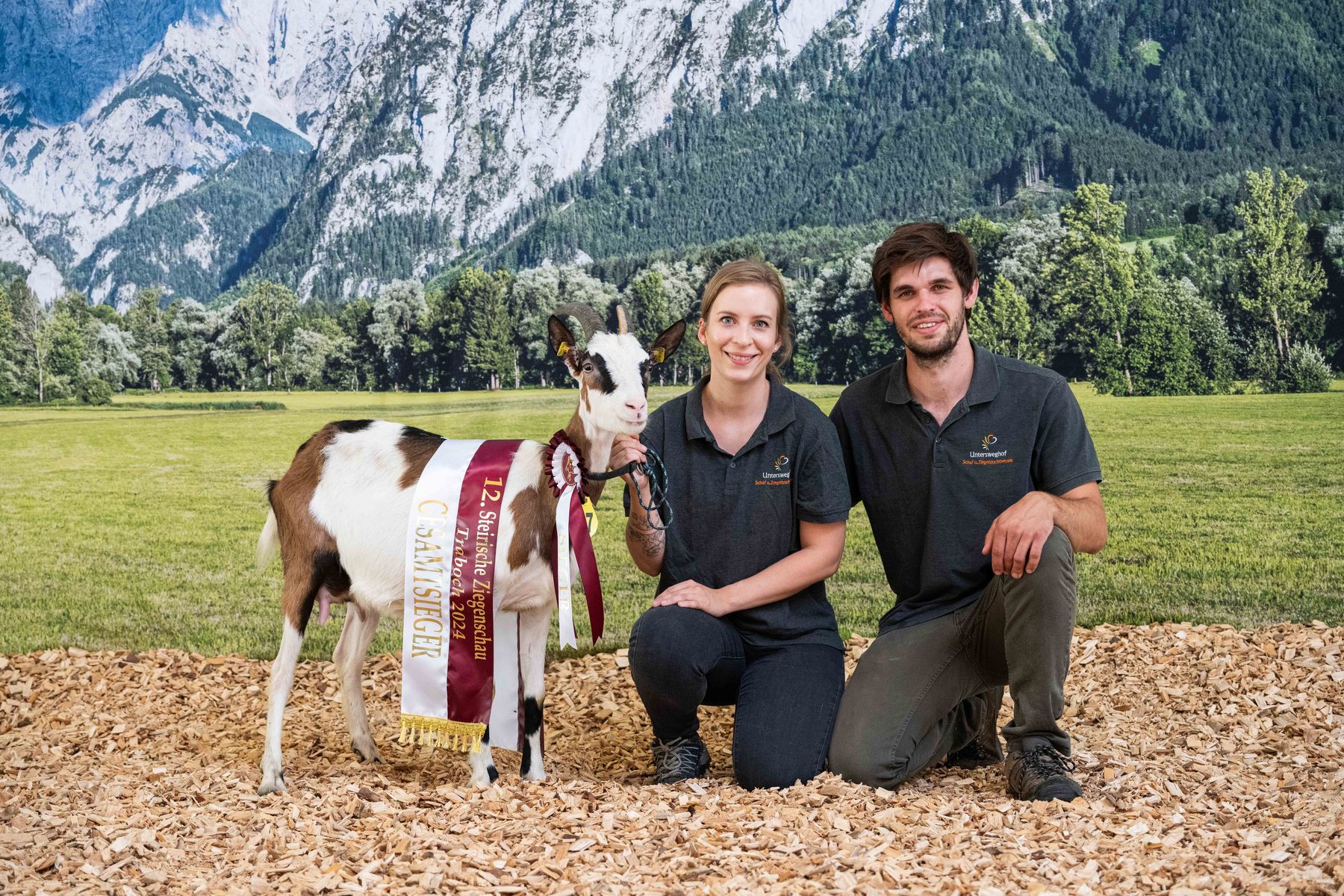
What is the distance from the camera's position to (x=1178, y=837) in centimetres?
285

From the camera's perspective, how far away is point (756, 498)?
359cm

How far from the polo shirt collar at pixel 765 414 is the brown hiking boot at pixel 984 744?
1.24 m

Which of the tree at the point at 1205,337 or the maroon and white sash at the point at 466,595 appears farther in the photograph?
the tree at the point at 1205,337

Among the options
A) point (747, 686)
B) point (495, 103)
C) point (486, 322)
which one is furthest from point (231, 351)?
point (747, 686)

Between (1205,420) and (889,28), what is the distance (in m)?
3.82

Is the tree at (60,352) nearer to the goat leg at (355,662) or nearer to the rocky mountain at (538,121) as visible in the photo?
the rocky mountain at (538,121)

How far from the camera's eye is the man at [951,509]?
3309 millimetres

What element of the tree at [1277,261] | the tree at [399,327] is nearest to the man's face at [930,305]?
the tree at [1277,261]

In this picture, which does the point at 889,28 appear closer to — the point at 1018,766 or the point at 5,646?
the point at 1018,766

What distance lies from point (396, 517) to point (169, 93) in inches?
266

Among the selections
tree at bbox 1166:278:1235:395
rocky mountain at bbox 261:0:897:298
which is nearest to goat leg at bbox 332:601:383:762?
rocky mountain at bbox 261:0:897:298

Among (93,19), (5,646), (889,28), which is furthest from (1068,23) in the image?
(5,646)

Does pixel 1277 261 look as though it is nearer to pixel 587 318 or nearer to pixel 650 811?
pixel 587 318

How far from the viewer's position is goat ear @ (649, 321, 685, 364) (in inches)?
139
